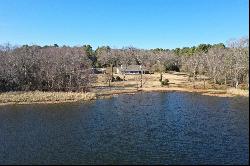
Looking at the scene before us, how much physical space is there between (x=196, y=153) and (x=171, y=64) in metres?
138

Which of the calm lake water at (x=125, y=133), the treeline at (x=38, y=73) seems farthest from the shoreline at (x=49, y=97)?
the calm lake water at (x=125, y=133)

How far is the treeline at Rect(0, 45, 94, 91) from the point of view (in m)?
79.9

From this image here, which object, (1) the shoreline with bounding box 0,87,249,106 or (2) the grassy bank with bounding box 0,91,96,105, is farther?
(2) the grassy bank with bounding box 0,91,96,105

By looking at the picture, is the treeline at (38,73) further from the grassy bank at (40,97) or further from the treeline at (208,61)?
the treeline at (208,61)

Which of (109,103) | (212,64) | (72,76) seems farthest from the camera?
(212,64)

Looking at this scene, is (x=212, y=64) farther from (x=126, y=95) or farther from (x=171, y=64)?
(x=171, y=64)

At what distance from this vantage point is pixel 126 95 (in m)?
86.4

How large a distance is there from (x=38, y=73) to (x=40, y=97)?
9.30 meters

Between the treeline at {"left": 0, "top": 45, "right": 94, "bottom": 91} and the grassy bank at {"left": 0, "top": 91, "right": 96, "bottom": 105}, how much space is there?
439 cm

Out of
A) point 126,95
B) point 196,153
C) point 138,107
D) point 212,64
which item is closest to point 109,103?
point 138,107

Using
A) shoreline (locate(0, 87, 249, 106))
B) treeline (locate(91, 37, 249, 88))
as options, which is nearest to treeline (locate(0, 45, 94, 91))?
shoreline (locate(0, 87, 249, 106))

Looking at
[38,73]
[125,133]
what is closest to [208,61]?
[38,73]

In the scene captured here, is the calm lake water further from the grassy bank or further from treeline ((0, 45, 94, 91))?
treeline ((0, 45, 94, 91))

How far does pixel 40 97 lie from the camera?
7369 centimetres
